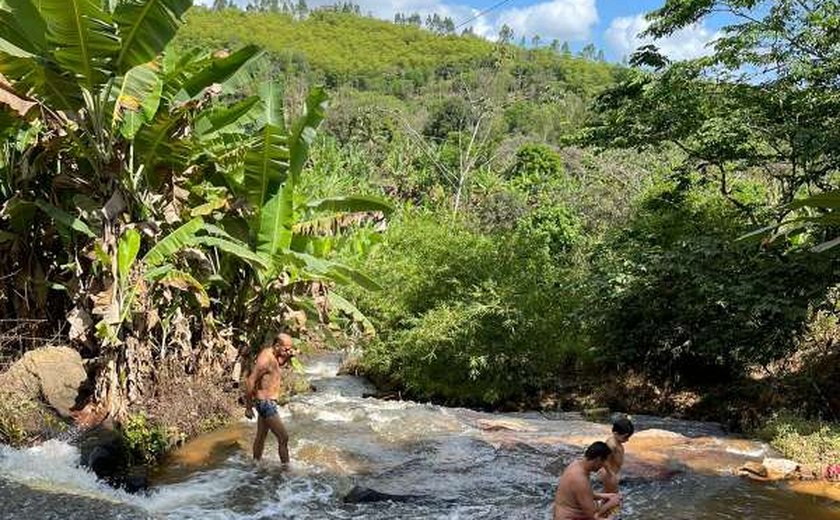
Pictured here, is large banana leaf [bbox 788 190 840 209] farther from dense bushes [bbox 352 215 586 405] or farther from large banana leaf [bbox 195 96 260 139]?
dense bushes [bbox 352 215 586 405]

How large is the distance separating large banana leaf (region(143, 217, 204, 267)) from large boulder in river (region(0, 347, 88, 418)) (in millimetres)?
1441

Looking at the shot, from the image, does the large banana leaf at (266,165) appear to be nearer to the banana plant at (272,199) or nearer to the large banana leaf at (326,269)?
the banana plant at (272,199)

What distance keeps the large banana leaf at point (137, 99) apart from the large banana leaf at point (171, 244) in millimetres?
1178

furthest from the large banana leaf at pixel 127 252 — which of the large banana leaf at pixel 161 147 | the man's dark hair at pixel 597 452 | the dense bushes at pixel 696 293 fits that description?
the dense bushes at pixel 696 293

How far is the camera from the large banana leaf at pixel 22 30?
775 centimetres

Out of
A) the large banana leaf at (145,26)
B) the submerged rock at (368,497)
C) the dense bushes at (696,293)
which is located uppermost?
the large banana leaf at (145,26)

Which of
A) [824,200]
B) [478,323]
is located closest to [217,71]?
[478,323]

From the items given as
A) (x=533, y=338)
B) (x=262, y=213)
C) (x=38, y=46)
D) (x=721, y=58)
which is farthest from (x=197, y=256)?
(x=721, y=58)

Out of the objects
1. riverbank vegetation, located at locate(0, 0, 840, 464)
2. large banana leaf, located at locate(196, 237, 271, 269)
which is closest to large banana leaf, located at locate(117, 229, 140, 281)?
riverbank vegetation, located at locate(0, 0, 840, 464)

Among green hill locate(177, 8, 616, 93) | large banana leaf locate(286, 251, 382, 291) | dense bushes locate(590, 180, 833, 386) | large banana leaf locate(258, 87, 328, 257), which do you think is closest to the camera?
large banana leaf locate(258, 87, 328, 257)

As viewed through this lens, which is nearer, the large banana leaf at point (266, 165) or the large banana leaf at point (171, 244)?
the large banana leaf at point (171, 244)

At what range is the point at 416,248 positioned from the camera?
58.0 ft

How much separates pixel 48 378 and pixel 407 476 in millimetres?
4116

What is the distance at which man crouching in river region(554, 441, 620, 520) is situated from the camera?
5.86 metres
